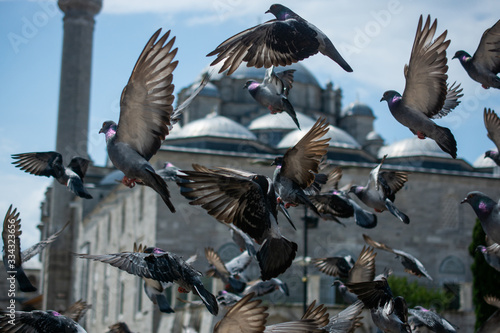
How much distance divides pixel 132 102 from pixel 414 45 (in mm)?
1560

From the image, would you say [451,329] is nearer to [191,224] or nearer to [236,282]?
[236,282]

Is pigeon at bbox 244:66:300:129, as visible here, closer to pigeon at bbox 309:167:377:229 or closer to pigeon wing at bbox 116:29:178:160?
pigeon at bbox 309:167:377:229

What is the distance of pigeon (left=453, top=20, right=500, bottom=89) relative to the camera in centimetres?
490

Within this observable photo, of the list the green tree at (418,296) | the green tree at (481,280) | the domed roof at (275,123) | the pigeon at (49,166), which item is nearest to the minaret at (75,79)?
the domed roof at (275,123)

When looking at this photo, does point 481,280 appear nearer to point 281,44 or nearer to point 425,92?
point 425,92

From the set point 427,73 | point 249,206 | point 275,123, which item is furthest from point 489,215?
point 275,123

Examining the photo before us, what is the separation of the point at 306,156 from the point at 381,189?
114 centimetres

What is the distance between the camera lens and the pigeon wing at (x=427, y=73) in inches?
178

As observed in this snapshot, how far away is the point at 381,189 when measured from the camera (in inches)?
205

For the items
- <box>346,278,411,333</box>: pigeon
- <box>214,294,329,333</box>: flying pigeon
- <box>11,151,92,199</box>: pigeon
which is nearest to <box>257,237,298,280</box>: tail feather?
<box>214,294,329,333</box>: flying pigeon

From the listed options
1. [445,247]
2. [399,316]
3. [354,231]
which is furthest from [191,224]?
[399,316]

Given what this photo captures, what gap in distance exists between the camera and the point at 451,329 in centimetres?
543

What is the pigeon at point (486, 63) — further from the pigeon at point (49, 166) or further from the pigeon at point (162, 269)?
the pigeon at point (49, 166)

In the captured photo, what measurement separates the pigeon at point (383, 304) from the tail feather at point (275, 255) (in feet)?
1.57
